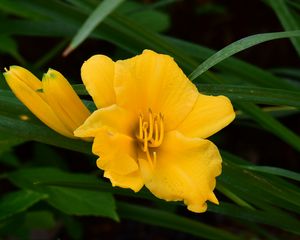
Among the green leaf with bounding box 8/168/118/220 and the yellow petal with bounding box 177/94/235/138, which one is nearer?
the yellow petal with bounding box 177/94/235/138

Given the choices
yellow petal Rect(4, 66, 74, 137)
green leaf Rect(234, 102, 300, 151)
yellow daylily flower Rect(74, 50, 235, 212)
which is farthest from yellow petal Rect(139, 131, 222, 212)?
green leaf Rect(234, 102, 300, 151)


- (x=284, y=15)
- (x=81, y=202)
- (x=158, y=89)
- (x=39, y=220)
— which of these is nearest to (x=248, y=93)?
(x=158, y=89)

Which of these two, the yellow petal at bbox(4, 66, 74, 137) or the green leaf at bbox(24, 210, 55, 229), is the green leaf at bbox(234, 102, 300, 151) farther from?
the green leaf at bbox(24, 210, 55, 229)

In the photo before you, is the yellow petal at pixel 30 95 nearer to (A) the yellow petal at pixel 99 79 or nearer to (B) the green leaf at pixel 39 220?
(A) the yellow petal at pixel 99 79

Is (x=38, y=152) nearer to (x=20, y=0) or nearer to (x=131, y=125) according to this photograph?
(x=20, y=0)

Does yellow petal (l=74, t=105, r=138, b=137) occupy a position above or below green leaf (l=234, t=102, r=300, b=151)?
below

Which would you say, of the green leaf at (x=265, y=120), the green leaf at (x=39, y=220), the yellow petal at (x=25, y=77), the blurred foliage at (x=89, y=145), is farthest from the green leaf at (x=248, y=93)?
the green leaf at (x=39, y=220)

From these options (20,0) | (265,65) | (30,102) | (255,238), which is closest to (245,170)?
(30,102)
